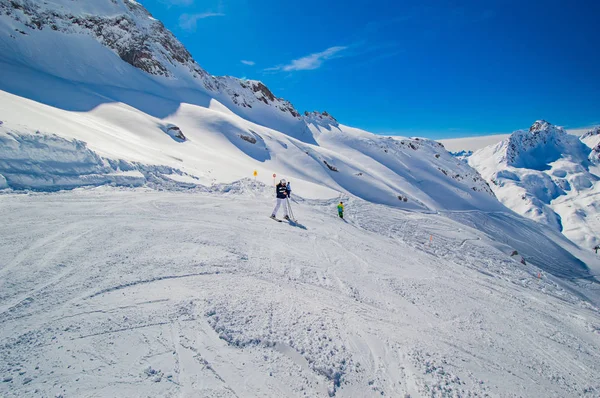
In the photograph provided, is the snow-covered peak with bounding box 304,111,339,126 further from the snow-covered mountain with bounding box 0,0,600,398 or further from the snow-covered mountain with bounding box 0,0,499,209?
the snow-covered mountain with bounding box 0,0,600,398

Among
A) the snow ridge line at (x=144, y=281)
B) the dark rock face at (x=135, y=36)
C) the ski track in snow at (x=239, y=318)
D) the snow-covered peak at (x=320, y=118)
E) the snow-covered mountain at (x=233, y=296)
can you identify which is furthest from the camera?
the snow-covered peak at (x=320, y=118)

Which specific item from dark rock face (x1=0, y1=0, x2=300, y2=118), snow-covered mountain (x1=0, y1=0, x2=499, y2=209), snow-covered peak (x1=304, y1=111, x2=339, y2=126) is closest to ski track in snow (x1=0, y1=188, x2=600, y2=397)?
snow-covered mountain (x1=0, y1=0, x2=499, y2=209)

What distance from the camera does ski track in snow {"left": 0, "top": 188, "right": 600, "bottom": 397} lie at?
3.66 metres

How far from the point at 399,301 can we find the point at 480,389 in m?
2.48

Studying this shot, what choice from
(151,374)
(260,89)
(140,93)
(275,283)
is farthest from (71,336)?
(260,89)

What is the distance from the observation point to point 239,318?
473 cm

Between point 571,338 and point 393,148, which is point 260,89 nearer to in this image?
point 393,148

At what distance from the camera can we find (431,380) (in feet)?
14.3

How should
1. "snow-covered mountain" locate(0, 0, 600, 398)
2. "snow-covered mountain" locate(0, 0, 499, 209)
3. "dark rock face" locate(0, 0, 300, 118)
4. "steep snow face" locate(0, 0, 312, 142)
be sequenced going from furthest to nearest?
1. "dark rock face" locate(0, 0, 300, 118)
2. "steep snow face" locate(0, 0, 312, 142)
3. "snow-covered mountain" locate(0, 0, 499, 209)
4. "snow-covered mountain" locate(0, 0, 600, 398)

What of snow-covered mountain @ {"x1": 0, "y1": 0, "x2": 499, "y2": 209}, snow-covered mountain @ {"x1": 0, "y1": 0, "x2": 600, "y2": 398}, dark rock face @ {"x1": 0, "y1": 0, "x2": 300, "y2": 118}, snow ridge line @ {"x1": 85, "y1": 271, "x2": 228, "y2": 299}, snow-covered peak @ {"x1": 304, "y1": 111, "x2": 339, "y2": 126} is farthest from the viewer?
snow-covered peak @ {"x1": 304, "y1": 111, "x2": 339, "y2": 126}

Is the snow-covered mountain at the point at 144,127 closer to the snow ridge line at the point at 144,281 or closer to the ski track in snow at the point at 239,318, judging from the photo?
the ski track in snow at the point at 239,318

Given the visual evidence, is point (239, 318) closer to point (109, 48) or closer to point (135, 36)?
point (109, 48)

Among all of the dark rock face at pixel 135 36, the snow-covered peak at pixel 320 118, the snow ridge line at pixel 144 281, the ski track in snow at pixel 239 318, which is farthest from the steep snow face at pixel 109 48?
the snow ridge line at pixel 144 281

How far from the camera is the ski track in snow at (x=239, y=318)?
12.0 feet
